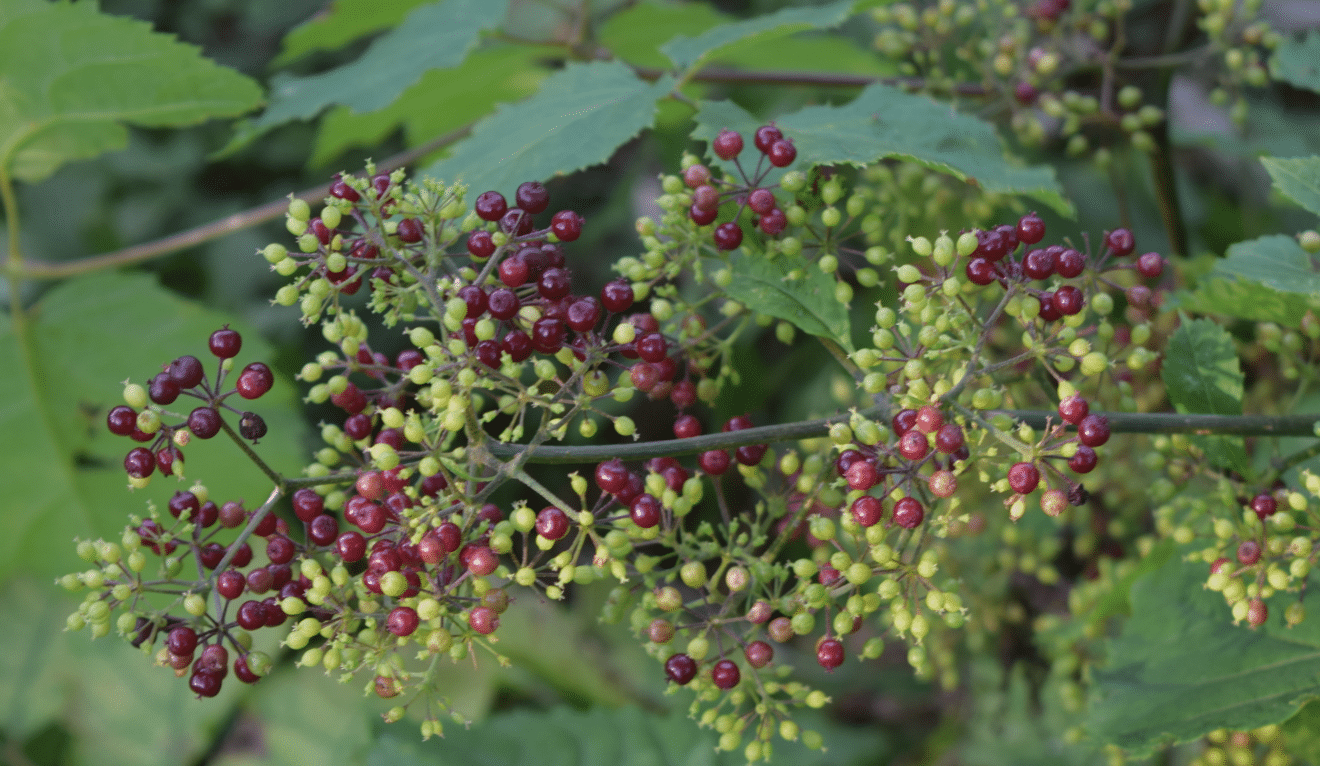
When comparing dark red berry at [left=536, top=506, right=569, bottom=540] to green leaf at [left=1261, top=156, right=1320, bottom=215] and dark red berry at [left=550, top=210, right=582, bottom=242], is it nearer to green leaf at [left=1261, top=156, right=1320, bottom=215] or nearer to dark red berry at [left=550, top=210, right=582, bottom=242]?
dark red berry at [left=550, top=210, right=582, bottom=242]

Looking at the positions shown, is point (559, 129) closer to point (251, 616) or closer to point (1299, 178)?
point (251, 616)

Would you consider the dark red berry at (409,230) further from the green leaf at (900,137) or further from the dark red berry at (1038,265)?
the dark red berry at (1038,265)

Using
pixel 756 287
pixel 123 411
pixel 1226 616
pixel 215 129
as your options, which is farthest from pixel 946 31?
pixel 215 129

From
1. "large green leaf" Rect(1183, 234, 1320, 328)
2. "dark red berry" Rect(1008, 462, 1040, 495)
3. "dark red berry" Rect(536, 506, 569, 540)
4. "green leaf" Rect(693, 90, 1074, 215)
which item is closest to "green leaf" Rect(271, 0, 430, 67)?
"green leaf" Rect(693, 90, 1074, 215)

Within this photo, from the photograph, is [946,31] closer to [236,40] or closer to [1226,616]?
[1226,616]

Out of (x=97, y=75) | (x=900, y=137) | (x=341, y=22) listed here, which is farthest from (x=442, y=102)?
(x=900, y=137)

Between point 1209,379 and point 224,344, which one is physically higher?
point 224,344
